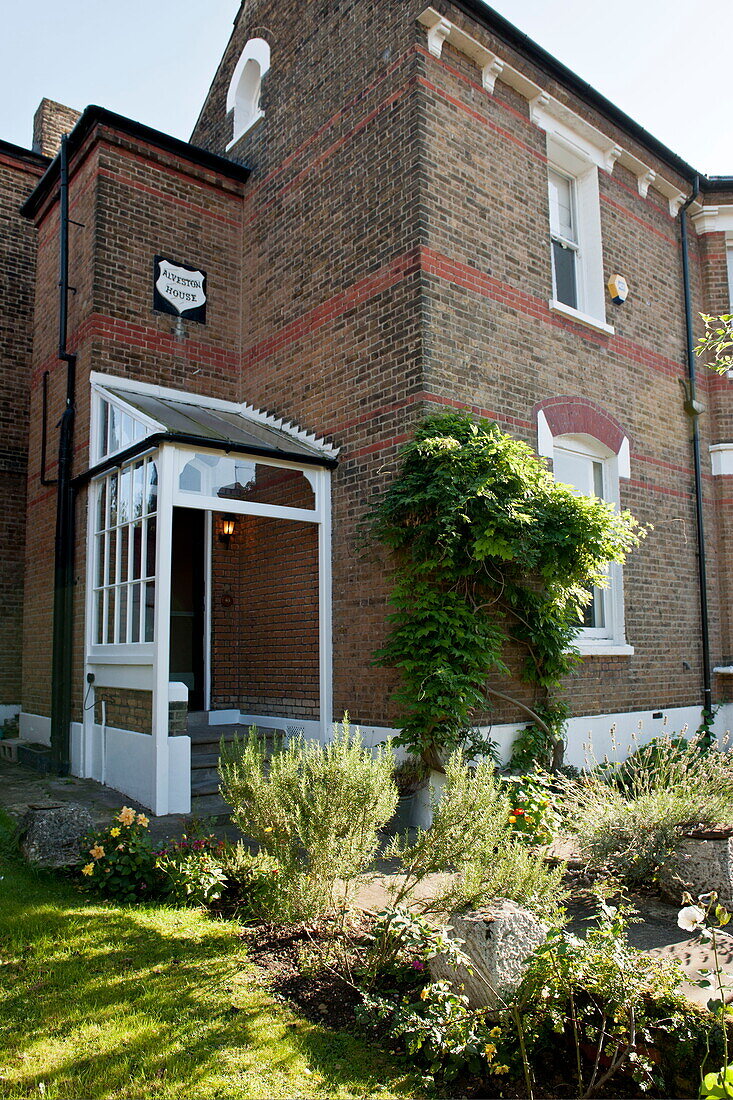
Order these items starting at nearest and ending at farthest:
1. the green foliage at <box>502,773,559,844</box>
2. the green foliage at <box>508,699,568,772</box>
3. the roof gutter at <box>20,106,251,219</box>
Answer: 1. the green foliage at <box>502,773,559,844</box>
2. the green foliage at <box>508,699,568,772</box>
3. the roof gutter at <box>20,106,251,219</box>

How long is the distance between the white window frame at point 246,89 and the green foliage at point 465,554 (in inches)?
245

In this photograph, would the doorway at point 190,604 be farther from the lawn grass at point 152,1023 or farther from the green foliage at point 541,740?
the lawn grass at point 152,1023

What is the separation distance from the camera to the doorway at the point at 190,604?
9.76 metres

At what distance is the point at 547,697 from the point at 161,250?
6739 mm

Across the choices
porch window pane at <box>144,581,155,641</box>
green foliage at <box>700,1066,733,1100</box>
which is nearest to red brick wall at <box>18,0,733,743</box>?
porch window pane at <box>144,581,155,641</box>

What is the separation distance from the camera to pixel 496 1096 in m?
3.00

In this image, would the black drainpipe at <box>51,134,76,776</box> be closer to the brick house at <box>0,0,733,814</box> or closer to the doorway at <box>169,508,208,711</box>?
the brick house at <box>0,0,733,814</box>

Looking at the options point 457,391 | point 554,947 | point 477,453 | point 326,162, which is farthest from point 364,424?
point 554,947

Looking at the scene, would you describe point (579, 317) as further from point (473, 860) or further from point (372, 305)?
point (473, 860)

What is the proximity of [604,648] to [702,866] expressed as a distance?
13.7 ft

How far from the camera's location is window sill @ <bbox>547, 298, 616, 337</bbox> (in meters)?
8.92

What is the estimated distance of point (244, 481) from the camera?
8312 millimetres

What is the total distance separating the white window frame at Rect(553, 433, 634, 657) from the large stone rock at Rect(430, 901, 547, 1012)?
5.67 m

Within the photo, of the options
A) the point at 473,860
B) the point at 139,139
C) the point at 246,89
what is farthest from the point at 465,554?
the point at 246,89
